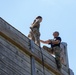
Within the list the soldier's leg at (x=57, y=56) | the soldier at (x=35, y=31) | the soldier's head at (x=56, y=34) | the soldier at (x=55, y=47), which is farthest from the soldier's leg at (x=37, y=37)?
the soldier's head at (x=56, y=34)

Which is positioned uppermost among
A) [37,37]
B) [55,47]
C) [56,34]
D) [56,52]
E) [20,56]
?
[56,34]

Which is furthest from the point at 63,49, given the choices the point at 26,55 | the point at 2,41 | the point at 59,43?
the point at 2,41

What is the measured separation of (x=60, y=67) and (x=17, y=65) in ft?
7.92

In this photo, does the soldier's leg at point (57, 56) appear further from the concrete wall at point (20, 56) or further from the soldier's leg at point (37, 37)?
the soldier's leg at point (37, 37)

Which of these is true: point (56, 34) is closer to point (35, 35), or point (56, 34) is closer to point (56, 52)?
point (56, 52)

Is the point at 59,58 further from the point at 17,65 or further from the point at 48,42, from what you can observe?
the point at 17,65

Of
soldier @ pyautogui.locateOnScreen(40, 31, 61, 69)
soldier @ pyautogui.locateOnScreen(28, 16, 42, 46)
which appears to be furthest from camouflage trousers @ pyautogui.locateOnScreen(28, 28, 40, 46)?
soldier @ pyautogui.locateOnScreen(40, 31, 61, 69)

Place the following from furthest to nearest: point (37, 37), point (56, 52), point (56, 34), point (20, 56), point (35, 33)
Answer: point (56, 34) < point (56, 52) < point (35, 33) < point (37, 37) < point (20, 56)

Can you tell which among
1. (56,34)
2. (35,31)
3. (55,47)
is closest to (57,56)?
(55,47)

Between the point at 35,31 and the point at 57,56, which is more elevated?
the point at 35,31

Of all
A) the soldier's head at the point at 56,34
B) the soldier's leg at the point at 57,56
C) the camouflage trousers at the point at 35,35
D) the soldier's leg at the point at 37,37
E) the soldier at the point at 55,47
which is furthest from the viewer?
the soldier's head at the point at 56,34

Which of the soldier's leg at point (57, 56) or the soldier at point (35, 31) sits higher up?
the soldier at point (35, 31)

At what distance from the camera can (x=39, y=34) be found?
44.3 feet

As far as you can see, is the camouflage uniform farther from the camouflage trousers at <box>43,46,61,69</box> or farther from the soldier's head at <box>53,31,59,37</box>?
the soldier's head at <box>53,31,59,37</box>
